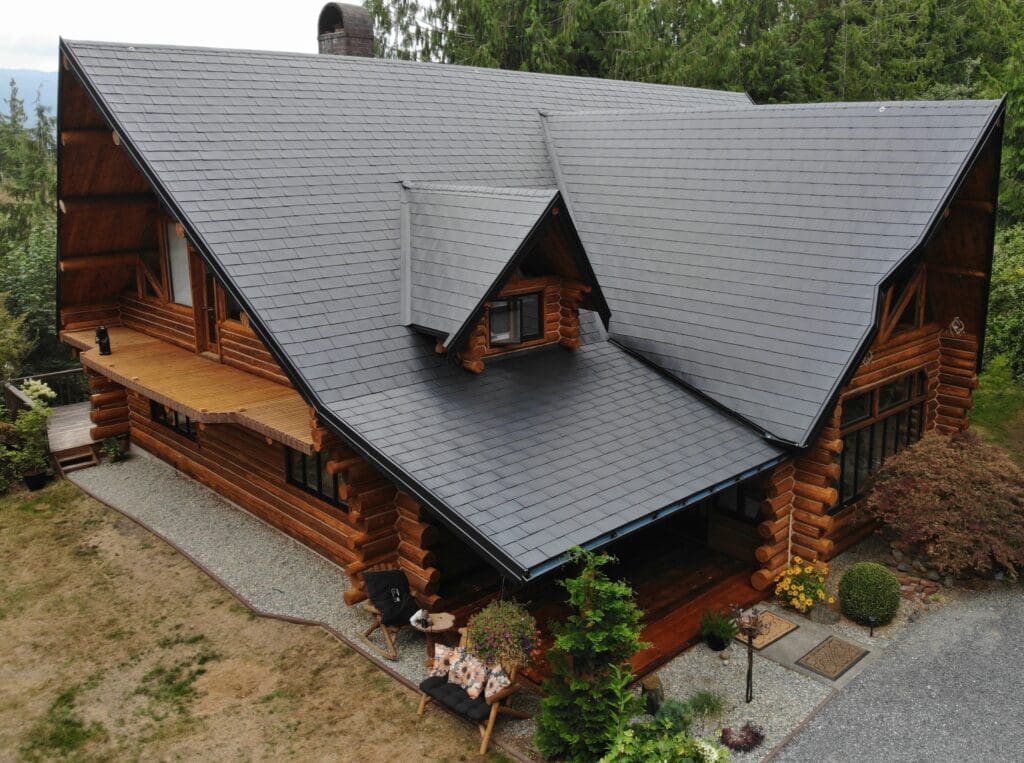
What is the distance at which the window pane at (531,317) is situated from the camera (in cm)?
1180

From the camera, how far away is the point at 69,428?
1764cm

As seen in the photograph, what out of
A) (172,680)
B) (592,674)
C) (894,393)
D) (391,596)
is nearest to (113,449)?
(172,680)

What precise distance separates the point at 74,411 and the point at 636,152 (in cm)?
1364

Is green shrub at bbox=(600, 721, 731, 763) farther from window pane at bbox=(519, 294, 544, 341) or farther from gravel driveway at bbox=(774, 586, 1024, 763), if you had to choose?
window pane at bbox=(519, 294, 544, 341)

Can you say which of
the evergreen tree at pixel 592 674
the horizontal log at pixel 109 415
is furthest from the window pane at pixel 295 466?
the horizontal log at pixel 109 415

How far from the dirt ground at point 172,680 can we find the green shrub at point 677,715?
1702 millimetres

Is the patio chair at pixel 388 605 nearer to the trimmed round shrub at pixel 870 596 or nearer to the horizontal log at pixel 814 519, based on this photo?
the horizontal log at pixel 814 519

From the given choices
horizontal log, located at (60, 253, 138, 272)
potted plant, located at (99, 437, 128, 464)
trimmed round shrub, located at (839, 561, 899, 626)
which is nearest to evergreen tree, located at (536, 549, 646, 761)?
trimmed round shrub, located at (839, 561, 899, 626)

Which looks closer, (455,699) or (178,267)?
(455,699)

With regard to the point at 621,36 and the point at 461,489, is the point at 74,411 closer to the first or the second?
the point at 461,489

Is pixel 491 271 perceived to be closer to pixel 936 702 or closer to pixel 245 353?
pixel 245 353

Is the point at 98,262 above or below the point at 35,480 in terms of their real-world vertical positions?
above

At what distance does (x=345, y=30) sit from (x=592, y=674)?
15.4m

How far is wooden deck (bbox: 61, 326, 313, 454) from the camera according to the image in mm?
10406
